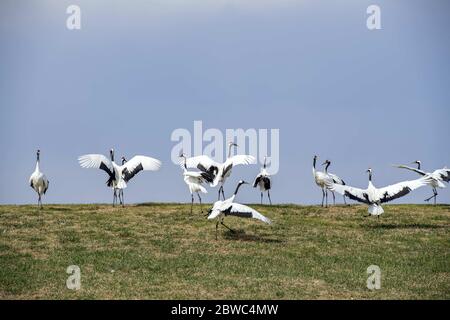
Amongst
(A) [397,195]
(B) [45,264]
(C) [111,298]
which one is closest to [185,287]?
(C) [111,298]

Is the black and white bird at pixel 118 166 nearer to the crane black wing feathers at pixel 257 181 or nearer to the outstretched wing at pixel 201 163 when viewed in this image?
the outstretched wing at pixel 201 163

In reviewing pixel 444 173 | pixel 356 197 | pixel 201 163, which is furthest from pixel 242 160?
pixel 444 173

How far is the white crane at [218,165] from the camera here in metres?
31.9

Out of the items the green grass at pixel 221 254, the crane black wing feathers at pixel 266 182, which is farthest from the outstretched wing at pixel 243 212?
the crane black wing feathers at pixel 266 182

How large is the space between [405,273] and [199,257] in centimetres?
686

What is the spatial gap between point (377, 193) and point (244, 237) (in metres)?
6.61

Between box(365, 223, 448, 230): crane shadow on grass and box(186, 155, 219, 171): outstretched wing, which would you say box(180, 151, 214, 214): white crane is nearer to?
box(186, 155, 219, 171): outstretched wing

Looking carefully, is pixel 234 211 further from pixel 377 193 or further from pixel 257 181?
pixel 257 181

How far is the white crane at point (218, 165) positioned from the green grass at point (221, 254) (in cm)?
198

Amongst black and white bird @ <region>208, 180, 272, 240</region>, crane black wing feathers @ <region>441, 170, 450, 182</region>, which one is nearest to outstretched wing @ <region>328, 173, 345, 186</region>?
crane black wing feathers @ <region>441, 170, 450, 182</region>

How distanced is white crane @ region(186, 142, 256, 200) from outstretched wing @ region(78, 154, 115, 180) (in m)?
4.06

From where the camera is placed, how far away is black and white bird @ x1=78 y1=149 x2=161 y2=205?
3434 cm

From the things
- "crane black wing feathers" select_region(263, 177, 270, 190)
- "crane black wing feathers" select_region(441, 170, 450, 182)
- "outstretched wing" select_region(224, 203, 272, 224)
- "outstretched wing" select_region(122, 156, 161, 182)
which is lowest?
"outstretched wing" select_region(224, 203, 272, 224)

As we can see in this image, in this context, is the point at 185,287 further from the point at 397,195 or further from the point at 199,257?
the point at 397,195
